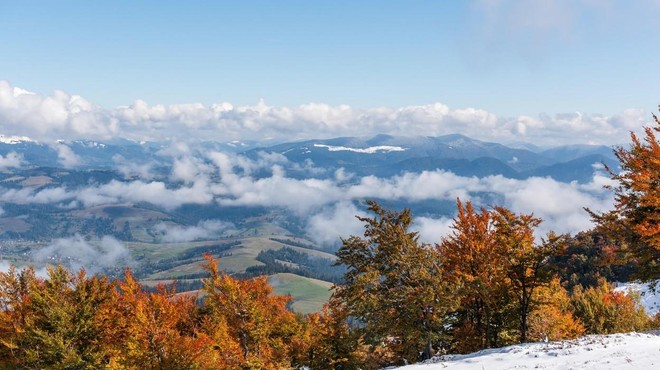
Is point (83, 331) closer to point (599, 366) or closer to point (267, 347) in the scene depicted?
point (267, 347)

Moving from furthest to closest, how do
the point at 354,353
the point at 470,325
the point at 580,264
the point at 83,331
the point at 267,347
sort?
the point at 580,264, the point at 267,347, the point at 354,353, the point at 470,325, the point at 83,331

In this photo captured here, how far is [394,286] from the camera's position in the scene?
123 feet

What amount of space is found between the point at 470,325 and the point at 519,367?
19.2m

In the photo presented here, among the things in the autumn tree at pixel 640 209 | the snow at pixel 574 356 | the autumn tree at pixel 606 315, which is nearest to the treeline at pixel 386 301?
the autumn tree at pixel 640 209

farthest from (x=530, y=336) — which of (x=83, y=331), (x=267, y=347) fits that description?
(x=83, y=331)

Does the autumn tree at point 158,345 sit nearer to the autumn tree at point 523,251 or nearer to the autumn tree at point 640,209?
the autumn tree at point 523,251

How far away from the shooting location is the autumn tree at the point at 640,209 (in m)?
29.0

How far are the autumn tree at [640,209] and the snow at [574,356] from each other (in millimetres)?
6301

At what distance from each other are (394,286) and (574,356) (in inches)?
606

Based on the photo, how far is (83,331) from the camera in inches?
1593

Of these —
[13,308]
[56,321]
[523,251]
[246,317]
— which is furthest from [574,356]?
[13,308]

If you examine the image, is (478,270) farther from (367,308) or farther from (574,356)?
(574,356)

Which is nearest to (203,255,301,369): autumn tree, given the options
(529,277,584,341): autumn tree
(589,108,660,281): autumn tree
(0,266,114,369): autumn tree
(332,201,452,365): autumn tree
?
(0,266,114,369): autumn tree

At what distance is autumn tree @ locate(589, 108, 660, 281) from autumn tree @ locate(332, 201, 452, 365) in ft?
48.4
